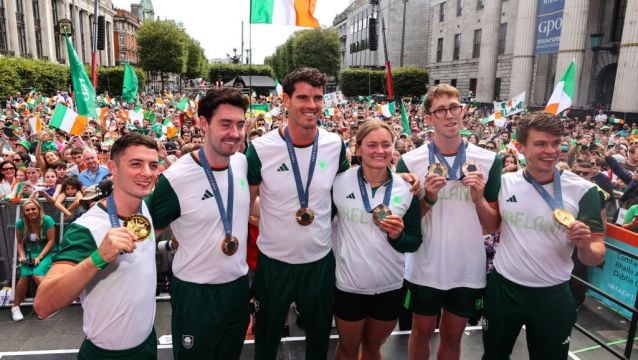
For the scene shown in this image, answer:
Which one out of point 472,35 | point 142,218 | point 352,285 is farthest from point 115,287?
point 472,35

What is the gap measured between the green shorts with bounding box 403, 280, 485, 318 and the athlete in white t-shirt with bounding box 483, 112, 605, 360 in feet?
0.70

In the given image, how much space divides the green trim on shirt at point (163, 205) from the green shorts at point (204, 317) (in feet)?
1.53

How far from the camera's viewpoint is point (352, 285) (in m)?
3.28


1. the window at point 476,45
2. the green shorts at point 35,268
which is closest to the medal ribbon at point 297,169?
the green shorts at point 35,268

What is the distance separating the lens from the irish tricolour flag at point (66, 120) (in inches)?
366

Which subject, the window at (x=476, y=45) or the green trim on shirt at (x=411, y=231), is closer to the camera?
the green trim on shirt at (x=411, y=231)

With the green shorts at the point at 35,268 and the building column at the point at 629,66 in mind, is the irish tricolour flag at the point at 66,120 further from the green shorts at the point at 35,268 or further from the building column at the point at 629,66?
the building column at the point at 629,66

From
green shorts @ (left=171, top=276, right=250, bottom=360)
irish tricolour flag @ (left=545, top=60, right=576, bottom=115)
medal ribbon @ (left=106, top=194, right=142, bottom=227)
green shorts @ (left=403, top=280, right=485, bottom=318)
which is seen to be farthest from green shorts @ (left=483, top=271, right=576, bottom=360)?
irish tricolour flag @ (left=545, top=60, right=576, bottom=115)

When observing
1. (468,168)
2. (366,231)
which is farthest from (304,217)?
(468,168)

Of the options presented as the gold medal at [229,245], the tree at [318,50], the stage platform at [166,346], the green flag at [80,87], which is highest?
the tree at [318,50]

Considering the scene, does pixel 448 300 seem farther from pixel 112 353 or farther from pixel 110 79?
pixel 110 79

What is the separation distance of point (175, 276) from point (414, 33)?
6171cm

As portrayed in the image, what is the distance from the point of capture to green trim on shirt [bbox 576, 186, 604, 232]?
9.83 feet

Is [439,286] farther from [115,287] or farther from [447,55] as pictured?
[447,55]
